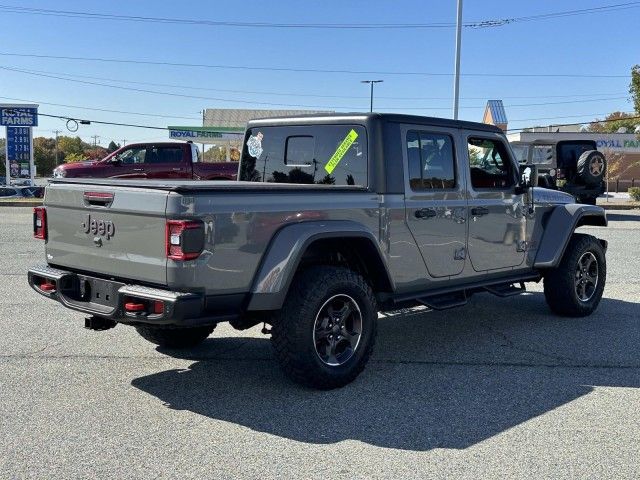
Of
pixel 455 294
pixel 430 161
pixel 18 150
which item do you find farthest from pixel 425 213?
pixel 18 150

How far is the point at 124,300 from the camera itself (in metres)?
4.17

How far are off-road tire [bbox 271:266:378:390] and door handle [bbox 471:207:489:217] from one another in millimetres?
1555

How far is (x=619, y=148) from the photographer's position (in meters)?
50.0

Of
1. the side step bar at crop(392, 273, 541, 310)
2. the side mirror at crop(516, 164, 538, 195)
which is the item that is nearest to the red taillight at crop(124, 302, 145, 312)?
the side step bar at crop(392, 273, 541, 310)

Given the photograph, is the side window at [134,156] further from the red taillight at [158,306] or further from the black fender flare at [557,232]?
the red taillight at [158,306]

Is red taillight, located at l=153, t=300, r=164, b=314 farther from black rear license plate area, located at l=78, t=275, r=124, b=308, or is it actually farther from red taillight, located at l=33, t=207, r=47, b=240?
red taillight, located at l=33, t=207, r=47, b=240

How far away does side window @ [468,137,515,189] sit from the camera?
237 inches

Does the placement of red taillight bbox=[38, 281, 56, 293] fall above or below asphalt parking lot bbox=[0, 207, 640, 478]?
above

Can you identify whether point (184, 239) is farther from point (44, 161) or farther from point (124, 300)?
point (44, 161)

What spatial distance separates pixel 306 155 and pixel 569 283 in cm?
324

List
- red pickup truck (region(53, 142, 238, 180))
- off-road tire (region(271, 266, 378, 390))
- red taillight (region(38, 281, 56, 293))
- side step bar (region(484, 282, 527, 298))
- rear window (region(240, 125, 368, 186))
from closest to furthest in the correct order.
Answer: off-road tire (region(271, 266, 378, 390)), red taillight (region(38, 281, 56, 293)), rear window (region(240, 125, 368, 186)), side step bar (region(484, 282, 527, 298)), red pickup truck (region(53, 142, 238, 180))

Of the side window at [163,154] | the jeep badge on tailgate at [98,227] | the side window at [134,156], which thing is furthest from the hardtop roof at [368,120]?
the side window at [134,156]

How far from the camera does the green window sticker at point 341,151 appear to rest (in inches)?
208

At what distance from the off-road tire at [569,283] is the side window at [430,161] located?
2.03 meters
